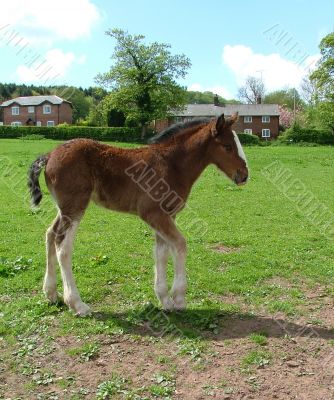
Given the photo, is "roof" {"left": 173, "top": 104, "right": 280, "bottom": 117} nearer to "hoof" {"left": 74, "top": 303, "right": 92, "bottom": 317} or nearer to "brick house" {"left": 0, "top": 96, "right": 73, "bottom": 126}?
"brick house" {"left": 0, "top": 96, "right": 73, "bottom": 126}

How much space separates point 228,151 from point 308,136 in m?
48.8

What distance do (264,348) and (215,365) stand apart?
66cm

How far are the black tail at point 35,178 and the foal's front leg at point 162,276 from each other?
1729 mm

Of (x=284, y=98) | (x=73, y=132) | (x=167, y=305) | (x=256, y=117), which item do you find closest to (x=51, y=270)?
(x=167, y=305)

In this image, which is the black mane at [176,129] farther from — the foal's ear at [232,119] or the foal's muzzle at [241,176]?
the foal's muzzle at [241,176]

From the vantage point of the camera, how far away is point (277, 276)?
774 cm

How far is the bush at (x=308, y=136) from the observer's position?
51.6m

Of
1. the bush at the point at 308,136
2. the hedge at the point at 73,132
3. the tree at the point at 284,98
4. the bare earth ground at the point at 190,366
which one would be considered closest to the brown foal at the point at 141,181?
the bare earth ground at the point at 190,366

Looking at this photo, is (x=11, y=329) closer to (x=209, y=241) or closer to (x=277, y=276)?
(x=277, y=276)

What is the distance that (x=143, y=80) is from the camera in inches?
2108

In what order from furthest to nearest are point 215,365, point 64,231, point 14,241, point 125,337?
point 14,241, point 64,231, point 125,337, point 215,365

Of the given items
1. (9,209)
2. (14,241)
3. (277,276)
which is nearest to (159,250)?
(277,276)

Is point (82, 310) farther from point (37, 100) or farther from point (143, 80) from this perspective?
point (37, 100)

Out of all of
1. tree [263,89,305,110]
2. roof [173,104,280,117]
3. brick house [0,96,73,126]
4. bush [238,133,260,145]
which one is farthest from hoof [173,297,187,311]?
tree [263,89,305,110]
